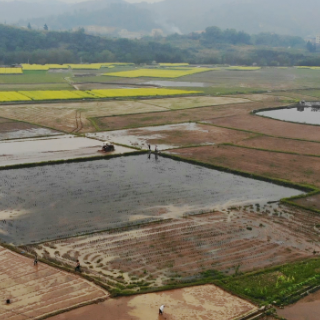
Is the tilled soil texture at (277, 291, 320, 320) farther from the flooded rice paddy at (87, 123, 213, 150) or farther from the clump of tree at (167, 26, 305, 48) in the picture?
the clump of tree at (167, 26, 305, 48)

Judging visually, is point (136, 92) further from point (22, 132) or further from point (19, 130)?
point (22, 132)

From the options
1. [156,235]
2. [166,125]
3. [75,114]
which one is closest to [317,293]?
[156,235]

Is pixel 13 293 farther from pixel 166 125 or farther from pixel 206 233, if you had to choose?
pixel 166 125

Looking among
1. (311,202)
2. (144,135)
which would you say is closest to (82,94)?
(144,135)

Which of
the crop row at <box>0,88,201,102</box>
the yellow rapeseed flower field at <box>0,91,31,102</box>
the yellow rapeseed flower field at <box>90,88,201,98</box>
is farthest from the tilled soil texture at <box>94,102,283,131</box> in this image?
the yellow rapeseed flower field at <box>0,91,31,102</box>

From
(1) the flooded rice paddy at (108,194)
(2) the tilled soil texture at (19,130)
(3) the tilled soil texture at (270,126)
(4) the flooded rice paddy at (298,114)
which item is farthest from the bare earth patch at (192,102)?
(1) the flooded rice paddy at (108,194)

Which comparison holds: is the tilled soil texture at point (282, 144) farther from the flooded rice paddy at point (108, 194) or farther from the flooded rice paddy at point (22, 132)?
the flooded rice paddy at point (22, 132)
